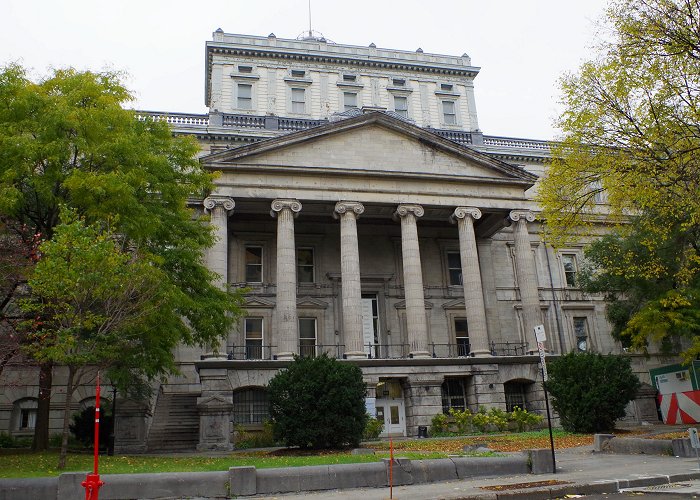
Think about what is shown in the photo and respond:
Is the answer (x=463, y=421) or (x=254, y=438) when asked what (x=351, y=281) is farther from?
(x=254, y=438)

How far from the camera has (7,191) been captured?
17422mm

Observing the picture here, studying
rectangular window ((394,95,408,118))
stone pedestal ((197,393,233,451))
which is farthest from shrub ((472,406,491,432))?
rectangular window ((394,95,408,118))

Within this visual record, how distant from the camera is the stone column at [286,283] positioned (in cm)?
2952

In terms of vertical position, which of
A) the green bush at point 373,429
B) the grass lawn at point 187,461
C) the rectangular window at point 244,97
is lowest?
the grass lawn at point 187,461

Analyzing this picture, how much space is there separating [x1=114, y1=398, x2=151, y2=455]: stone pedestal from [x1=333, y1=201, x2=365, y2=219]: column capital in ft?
46.4

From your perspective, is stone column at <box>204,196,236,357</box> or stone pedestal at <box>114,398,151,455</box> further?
stone column at <box>204,196,236,357</box>

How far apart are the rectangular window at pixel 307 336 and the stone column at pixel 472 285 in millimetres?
9191

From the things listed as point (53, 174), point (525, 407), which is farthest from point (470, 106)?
point (53, 174)

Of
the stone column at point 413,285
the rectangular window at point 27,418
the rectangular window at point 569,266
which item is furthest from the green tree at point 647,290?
the rectangular window at point 27,418

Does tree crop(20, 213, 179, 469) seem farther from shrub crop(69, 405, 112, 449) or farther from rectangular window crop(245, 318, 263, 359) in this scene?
rectangular window crop(245, 318, 263, 359)

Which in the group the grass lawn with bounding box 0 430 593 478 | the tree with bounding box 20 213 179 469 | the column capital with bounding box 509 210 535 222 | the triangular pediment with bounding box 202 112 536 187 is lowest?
the grass lawn with bounding box 0 430 593 478

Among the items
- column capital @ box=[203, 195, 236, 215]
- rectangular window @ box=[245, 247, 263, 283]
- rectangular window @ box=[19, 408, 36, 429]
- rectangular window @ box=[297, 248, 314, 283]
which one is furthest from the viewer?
rectangular window @ box=[297, 248, 314, 283]

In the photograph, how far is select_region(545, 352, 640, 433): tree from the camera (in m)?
23.9

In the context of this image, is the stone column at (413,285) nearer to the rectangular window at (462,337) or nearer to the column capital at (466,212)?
the column capital at (466,212)
